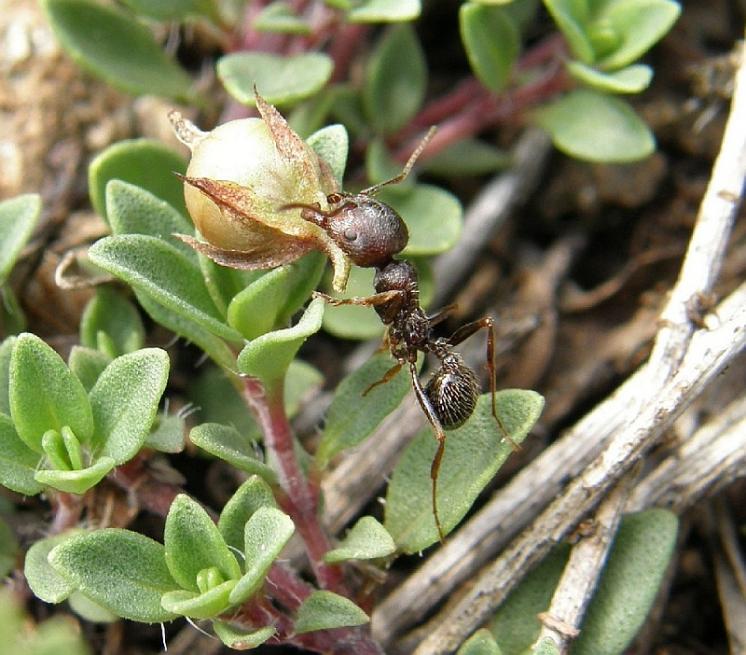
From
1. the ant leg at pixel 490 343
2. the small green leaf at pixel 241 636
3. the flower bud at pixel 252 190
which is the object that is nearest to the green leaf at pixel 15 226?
the flower bud at pixel 252 190

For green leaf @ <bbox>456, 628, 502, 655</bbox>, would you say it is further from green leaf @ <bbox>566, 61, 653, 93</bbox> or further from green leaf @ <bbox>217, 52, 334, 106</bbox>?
green leaf @ <bbox>566, 61, 653, 93</bbox>

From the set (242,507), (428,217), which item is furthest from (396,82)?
(242,507)

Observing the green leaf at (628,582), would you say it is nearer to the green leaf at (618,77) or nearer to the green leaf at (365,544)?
the green leaf at (365,544)

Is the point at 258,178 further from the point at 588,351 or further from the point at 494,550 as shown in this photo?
the point at 588,351

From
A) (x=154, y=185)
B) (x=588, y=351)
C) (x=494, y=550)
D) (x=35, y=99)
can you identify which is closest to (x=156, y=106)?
(x=35, y=99)

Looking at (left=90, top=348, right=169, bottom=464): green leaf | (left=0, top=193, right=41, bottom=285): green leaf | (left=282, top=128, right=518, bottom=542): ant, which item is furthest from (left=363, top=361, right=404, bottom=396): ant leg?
(left=0, top=193, right=41, bottom=285): green leaf
